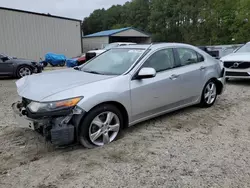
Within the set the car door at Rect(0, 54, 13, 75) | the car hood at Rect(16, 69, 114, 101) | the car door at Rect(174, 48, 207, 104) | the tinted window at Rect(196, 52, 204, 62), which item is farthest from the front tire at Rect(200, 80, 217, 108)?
the car door at Rect(0, 54, 13, 75)

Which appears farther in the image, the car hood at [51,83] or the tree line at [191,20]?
the tree line at [191,20]

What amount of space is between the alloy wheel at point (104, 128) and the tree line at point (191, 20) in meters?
22.6

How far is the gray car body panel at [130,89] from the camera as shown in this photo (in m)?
3.12

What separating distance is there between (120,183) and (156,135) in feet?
4.62

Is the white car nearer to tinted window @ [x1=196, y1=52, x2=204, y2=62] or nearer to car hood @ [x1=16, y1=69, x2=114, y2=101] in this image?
tinted window @ [x1=196, y1=52, x2=204, y2=62]

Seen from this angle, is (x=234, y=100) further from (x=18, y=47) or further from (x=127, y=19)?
(x=127, y=19)

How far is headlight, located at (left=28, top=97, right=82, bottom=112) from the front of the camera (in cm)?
293

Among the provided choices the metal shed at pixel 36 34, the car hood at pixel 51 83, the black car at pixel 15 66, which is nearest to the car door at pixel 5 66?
the black car at pixel 15 66

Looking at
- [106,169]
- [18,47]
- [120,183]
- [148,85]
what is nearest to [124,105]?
[148,85]

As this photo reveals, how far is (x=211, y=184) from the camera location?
252cm

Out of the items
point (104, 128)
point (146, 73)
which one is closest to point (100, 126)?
point (104, 128)

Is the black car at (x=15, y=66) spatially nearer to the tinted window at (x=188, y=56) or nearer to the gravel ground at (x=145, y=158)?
the gravel ground at (x=145, y=158)

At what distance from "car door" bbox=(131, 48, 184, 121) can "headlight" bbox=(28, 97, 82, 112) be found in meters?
0.99

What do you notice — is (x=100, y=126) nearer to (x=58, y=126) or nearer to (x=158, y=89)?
(x=58, y=126)
